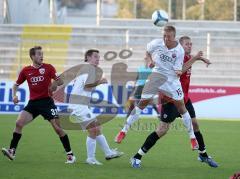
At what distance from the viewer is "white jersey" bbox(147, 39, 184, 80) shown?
457 inches

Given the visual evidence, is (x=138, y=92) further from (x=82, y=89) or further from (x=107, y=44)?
(x=82, y=89)

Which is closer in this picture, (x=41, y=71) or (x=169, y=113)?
(x=169, y=113)

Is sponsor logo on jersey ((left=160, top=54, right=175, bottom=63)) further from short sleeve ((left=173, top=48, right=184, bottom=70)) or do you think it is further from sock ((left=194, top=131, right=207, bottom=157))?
sock ((left=194, top=131, right=207, bottom=157))

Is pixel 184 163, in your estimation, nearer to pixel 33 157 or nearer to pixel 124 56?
pixel 33 157

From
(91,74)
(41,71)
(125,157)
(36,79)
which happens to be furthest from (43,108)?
(125,157)

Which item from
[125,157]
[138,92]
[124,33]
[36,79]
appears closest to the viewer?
[36,79]

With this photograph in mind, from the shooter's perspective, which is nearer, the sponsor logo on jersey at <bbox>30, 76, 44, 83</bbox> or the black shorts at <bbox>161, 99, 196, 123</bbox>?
the black shorts at <bbox>161, 99, 196, 123</bbox>

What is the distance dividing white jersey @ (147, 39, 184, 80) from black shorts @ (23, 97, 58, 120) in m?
2.01

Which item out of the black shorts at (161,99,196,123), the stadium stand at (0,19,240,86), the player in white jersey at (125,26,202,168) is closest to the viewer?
the player in white jersey at (125,26,202,168)

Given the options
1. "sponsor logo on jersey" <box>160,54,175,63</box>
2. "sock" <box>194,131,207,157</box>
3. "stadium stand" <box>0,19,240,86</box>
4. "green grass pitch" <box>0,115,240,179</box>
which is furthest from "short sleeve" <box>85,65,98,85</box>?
"stadium stand" <box>0,19,240,86</box>

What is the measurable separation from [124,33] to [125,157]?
1808 centimetres

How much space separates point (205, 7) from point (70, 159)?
21442mm

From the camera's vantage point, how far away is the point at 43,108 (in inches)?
480

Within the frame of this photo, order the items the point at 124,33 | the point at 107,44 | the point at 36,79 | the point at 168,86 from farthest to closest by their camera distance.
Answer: the point at 124,33, the point at 107,44, the point at 36,79, the point at 168,86
